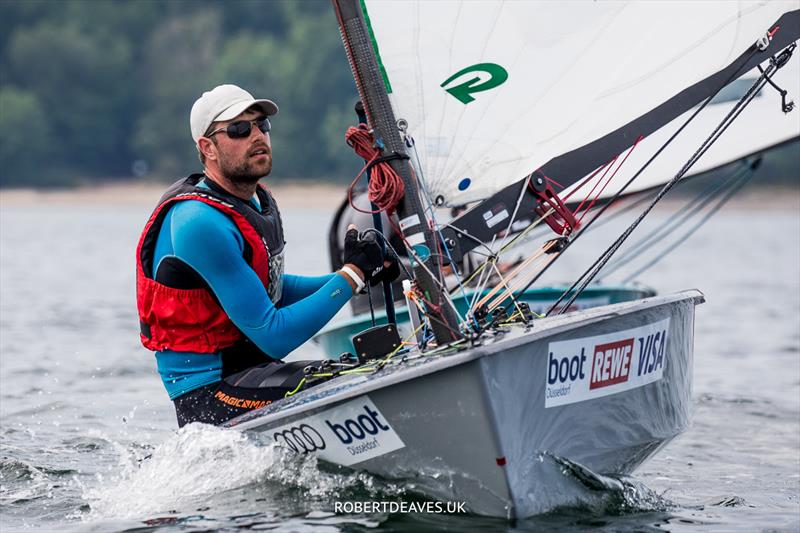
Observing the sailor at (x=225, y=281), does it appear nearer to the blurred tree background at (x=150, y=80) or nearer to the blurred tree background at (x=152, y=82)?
the blurred tree background at (x=152, y=82)

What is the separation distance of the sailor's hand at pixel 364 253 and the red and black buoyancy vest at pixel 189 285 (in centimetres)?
30

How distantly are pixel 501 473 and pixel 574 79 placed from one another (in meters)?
1.48

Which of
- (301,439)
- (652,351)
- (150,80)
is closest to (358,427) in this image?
(301,439)

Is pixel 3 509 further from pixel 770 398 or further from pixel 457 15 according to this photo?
pixel 770 398

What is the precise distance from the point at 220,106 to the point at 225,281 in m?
0.59

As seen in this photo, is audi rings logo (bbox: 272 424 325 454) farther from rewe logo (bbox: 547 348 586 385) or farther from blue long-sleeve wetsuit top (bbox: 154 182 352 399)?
rewe logo (bbox: 547 348 586 385)

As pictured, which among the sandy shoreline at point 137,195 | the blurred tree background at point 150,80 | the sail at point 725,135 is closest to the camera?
the sail at point 725,135

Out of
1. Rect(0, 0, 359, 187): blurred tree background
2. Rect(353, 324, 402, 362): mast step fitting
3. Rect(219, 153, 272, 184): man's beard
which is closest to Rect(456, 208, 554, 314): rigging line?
Rect(353, 324, 402, 362): mast step fitting

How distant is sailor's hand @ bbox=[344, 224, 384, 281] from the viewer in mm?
3879

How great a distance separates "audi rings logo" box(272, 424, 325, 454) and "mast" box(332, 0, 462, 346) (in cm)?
54

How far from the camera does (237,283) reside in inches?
149

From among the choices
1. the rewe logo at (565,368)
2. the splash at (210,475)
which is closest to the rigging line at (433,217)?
the rewe logo at (565,368)

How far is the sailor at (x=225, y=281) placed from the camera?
12.5 feet

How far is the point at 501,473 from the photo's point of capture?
11.1ft
